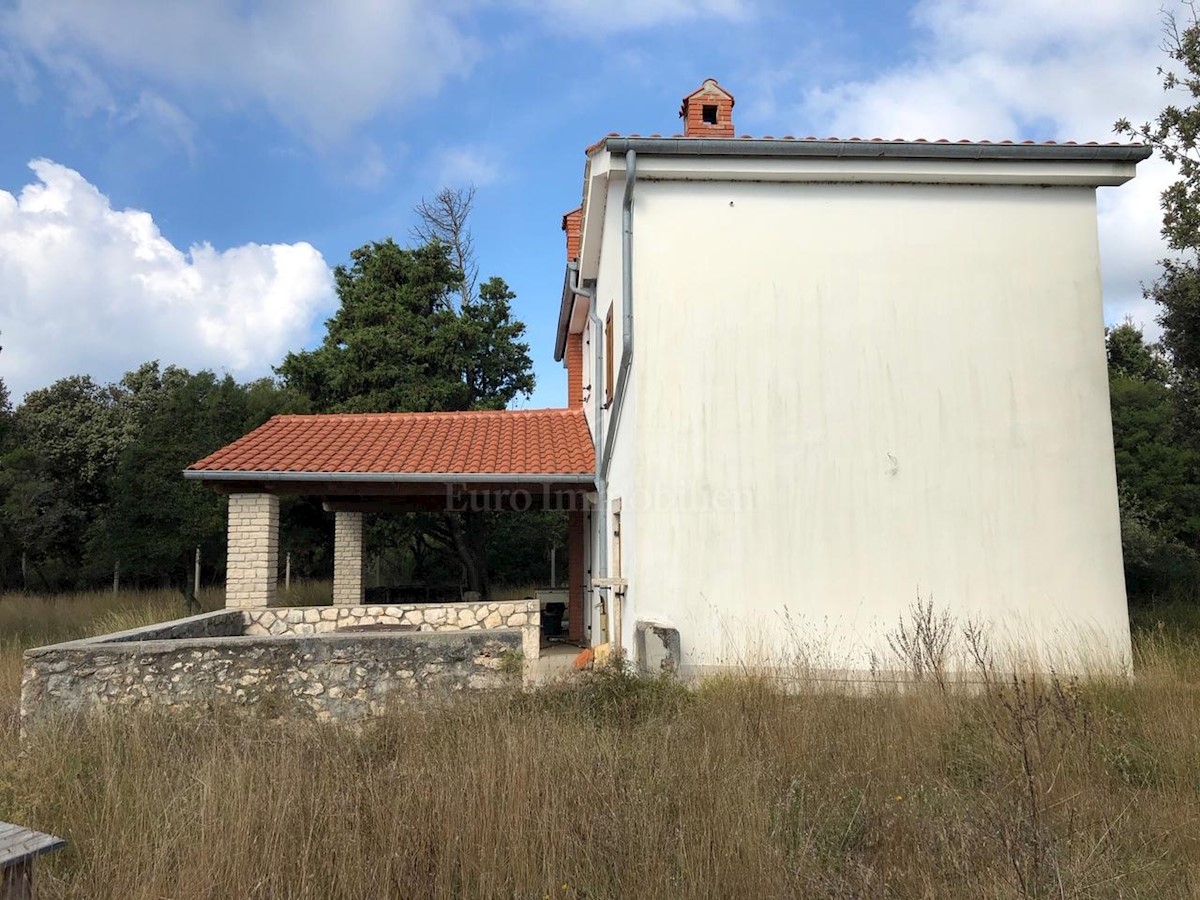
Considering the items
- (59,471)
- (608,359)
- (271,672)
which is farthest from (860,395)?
(59,471)

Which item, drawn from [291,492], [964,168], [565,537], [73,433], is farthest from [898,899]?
[73,433]

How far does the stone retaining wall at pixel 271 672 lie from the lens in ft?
21.0

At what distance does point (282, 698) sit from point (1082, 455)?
8.26 m

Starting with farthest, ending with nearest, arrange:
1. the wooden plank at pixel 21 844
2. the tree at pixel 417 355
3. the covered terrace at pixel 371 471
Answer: the tree at pixel 417 355, the covered terrace at pixel 371 471, the wooden plank at pixel 21 844

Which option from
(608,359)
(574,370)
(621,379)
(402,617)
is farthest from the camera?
(574,370)

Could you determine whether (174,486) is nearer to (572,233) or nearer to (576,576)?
(576,576)

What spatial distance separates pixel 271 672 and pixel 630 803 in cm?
407

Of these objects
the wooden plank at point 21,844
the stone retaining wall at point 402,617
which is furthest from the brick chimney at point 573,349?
the wooden plank at point 21,844

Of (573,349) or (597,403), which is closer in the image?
(597,403)

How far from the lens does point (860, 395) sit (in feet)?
27.3

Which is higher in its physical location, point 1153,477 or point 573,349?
point 573,349

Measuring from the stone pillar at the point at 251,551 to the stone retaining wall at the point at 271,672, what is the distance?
3267 mm

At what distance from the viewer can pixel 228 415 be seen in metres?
18.7

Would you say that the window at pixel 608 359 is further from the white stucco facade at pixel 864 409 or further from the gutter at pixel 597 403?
the white stucco facade at pixel 864 409
